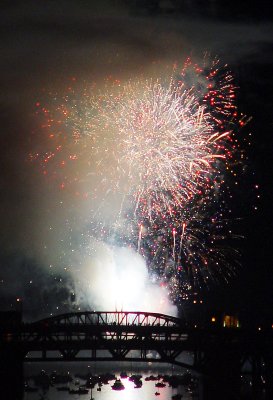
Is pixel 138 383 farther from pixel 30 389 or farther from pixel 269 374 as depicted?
pixel 269 374

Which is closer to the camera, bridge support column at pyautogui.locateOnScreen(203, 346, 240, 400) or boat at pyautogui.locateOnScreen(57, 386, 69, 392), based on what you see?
bridge support column at pyautogui.locateOnScreen(203, 346, 240, 400)

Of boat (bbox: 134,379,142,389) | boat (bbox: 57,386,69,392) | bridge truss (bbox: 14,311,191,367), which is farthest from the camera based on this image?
boat (bbox: 134,379,142,389)

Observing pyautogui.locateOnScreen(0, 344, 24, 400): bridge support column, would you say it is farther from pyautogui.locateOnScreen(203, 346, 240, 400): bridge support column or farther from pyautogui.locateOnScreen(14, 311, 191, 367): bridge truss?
pyautogui.locateOnScreen(203, 346, 240, 400): bridge support column

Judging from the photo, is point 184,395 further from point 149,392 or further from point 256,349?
point 256,349

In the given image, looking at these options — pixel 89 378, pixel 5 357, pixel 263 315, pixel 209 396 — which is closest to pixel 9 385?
pixel 5 357

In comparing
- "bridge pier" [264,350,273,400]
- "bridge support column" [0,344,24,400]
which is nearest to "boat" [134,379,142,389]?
"bridge support column" [0,344,24,400]

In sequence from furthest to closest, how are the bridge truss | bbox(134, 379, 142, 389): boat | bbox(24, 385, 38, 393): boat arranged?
bbox(134, 379, 142, 389): boat < bbox(24, 385, 38, 393): boat < the bridge truss
